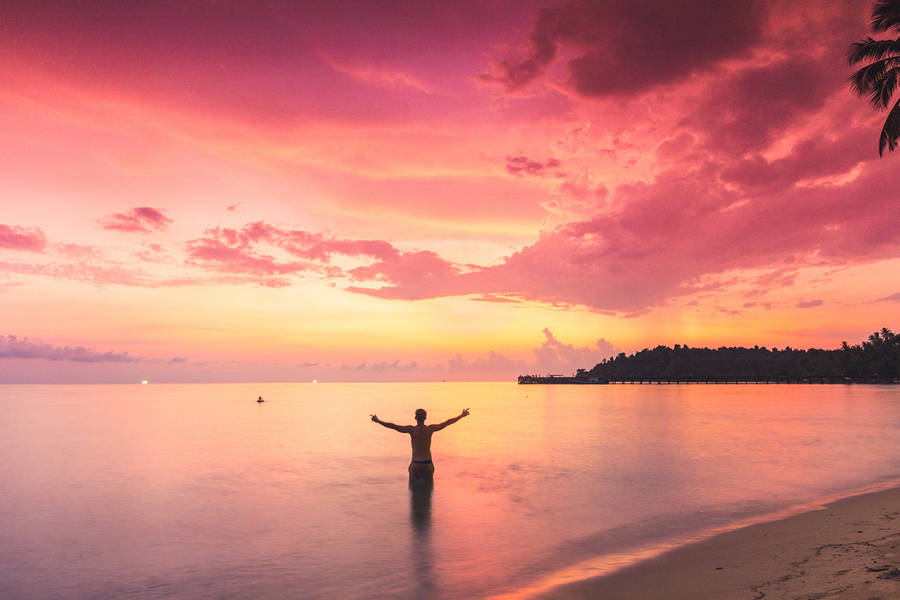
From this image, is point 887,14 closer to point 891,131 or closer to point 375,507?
point 891,131

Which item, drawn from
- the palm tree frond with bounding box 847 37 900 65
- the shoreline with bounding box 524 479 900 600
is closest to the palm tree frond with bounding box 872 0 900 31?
the palm tree frond with bounding box 847 37 900 65

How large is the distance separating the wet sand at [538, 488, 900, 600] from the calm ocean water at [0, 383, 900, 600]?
163cm

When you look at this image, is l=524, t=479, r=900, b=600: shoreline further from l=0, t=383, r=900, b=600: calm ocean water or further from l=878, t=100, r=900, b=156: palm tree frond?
l=878, t=100, r=900, b=156: palm tree frond

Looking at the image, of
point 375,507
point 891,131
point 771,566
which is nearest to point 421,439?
point 375,507

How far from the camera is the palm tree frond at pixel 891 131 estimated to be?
991 inches

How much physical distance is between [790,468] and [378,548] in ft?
88.1

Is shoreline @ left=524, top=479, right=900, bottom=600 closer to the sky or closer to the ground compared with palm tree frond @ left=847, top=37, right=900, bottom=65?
closer to the ground

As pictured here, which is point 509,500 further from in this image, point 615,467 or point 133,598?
point 133,598

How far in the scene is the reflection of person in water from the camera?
21.4 metres

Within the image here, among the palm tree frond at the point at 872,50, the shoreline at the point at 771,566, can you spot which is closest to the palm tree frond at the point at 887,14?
the palm tree frond at the point at 872,50

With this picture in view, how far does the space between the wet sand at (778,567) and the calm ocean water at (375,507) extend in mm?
1632

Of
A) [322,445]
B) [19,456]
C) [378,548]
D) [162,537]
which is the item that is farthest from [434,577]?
[19,456]

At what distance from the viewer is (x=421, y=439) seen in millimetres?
22188

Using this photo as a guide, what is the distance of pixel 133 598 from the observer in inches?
558
